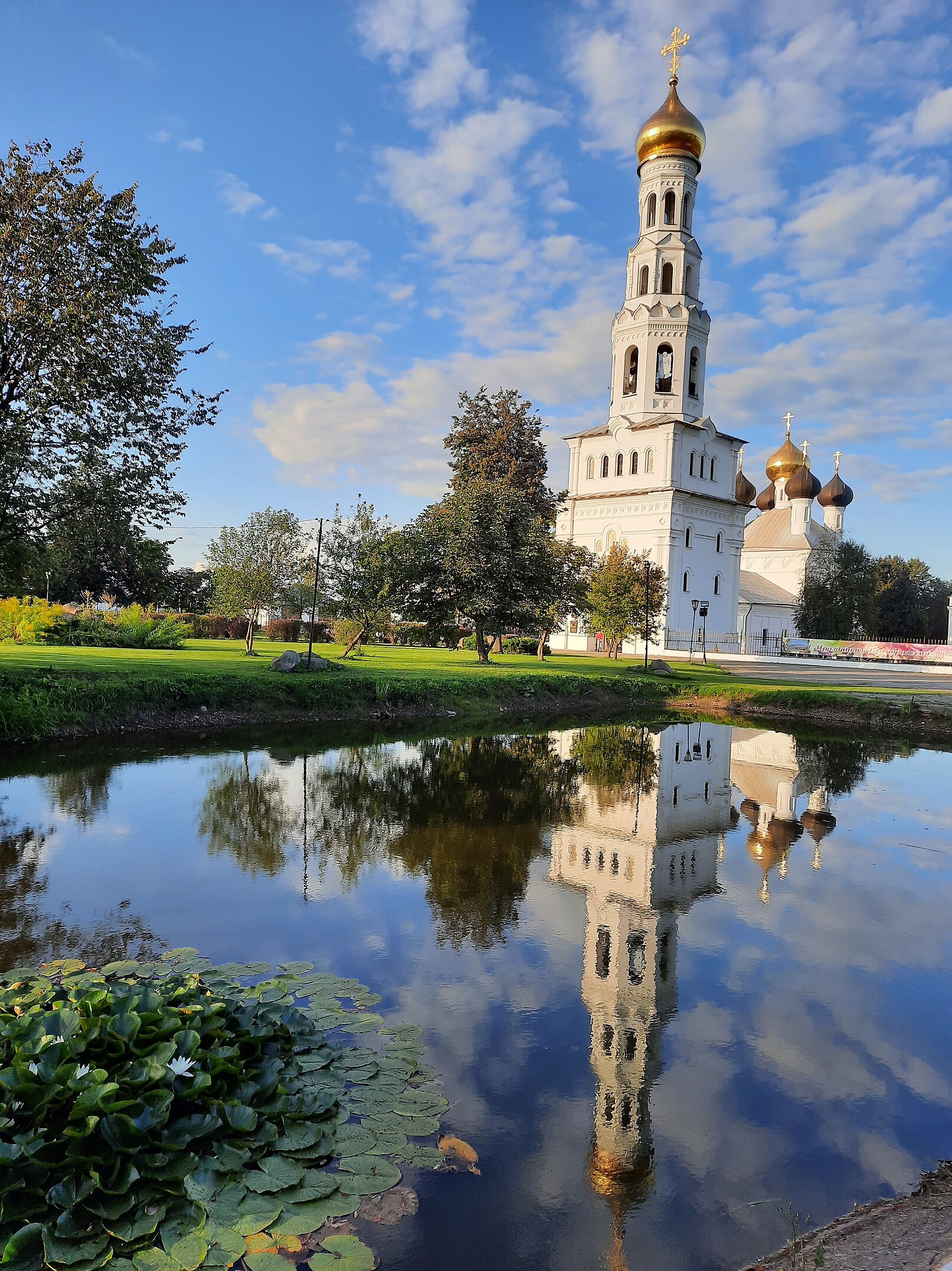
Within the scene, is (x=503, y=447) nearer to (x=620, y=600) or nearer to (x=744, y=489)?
(x=620, y=600)

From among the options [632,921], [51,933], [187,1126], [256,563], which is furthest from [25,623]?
[187,1126]

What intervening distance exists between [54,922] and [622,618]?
116ft

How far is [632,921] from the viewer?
7473 millimetres

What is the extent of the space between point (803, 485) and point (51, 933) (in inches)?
2934

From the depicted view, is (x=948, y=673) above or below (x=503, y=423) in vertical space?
below

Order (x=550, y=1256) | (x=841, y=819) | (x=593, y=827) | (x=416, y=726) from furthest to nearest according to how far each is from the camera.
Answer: (x=416, y=726), (x=841, y=819), (x=593, y=827), (x=550, y=1256)

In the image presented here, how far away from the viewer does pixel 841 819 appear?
39.9 ft

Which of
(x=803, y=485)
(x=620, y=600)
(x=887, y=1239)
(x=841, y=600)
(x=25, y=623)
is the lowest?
(x=887, y=1239)

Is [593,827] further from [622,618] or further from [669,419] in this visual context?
[669,419]

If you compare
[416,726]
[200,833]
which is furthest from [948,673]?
[200,833]

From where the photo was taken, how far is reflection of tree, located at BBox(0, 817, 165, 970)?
233 inches

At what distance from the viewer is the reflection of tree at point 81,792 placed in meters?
10.3

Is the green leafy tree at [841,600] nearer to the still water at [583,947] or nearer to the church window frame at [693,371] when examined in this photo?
the church window frame at [693,371]

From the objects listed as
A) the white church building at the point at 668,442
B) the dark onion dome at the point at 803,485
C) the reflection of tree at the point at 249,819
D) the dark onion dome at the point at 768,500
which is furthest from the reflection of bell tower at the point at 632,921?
the dark onion dome at the point at 768,500
